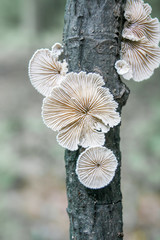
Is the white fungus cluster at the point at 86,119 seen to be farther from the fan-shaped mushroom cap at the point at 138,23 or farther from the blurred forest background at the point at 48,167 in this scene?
the blurred forest background at the point at 48,167

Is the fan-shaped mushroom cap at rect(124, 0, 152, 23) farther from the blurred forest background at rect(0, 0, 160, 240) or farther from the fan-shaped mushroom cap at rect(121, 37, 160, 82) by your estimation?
the blurred forest background at rect(0, 0, 160, 240)

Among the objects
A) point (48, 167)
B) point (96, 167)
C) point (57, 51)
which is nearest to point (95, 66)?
point (57, 51)

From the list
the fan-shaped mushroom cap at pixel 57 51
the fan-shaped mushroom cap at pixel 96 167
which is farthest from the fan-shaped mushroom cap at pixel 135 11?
Result: the fan-shaped mushroom cap at pixel 96 167

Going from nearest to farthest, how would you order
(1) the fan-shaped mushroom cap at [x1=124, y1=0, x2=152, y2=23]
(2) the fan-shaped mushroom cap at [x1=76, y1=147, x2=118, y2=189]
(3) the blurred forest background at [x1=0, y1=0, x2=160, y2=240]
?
(2) the fan-shaped mushroom cap at [x1=76, y1=147, x2=118, y2=189] → (1) the fan-shaped mushroom cap at [x1=124, y1=0, x2=152, y2=23] → (3) the blurred forest background at [x1=0, y1=0, x2=160, y2=240]

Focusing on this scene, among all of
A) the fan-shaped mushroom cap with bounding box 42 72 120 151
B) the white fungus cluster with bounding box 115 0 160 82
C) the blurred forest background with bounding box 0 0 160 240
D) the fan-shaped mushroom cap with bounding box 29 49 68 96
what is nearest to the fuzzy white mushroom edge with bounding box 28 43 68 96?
the fan-shaped mushroom cap with bounding box 29 49 68 96

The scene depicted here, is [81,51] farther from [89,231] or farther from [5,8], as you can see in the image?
[5,8]

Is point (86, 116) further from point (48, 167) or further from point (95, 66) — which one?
point (48, 167)
